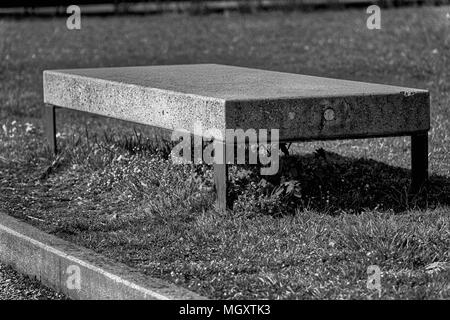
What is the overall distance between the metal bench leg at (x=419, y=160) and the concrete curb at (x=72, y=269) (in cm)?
208

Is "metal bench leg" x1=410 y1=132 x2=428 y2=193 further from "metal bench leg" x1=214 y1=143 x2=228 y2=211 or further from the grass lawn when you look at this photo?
"metal bench leg" x1=214 y1=143 x2=228 y2=211

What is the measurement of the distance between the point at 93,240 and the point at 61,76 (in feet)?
7.74

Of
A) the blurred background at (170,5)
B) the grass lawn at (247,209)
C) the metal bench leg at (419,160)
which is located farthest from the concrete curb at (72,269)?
the blurred background at (170,5)

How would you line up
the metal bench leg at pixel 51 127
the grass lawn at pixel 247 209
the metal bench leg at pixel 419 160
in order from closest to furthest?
the grass lawn at pixel 247 209
the metal bench leg at pixel 419 160
the metal bench leg at pixel 51 127

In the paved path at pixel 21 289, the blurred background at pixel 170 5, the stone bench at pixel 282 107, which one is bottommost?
the paved path at pixel 21 289

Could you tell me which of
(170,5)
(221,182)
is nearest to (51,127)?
(221,182)

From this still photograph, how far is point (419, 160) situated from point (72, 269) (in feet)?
7.43

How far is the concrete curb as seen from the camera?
4.70m

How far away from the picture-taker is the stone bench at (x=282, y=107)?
590 cm

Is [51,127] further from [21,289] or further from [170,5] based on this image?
[170,5]

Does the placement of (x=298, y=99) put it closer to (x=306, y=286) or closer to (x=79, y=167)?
(x=306, y=286)

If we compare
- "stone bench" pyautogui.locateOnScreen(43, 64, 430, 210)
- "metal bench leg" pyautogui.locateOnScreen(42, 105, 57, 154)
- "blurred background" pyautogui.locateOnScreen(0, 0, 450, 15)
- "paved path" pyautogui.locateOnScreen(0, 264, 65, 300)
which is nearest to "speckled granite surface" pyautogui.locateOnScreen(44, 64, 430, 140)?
"stone bench" pyautogui.locateOnScreen(43, 64, 430, 210)

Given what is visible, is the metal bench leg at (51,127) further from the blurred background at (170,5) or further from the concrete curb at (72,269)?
the blurred background at (170,5)

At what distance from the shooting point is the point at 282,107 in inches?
233
